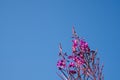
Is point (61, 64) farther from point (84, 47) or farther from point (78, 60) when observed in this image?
point (84, 47)

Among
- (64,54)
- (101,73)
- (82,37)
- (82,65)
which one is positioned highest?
(82,37)

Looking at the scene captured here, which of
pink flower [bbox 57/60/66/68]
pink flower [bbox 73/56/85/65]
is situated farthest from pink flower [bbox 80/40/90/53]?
pink flower [bbox 57/60/66/68]

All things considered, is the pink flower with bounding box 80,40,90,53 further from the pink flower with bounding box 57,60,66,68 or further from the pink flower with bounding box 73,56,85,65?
the pink flower with bounding box 57,60,66,68

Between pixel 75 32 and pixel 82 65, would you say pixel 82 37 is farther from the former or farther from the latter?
pixel 82 65

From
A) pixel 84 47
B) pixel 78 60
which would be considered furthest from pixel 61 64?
pixel 84 47

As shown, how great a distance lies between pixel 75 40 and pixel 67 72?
1230 millimetres

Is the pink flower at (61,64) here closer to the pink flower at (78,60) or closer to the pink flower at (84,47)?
the pink flower at (78,60)

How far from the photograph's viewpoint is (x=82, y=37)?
27.7ft

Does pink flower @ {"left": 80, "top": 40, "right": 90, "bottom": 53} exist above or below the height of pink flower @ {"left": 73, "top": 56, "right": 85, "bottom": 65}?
above

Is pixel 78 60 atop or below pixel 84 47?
below

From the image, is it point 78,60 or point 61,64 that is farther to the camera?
point 61,64

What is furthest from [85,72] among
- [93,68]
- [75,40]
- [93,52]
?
[75,40]

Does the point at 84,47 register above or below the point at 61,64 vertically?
above

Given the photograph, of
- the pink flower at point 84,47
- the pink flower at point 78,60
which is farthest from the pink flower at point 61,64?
the pink flower at point 84,47
